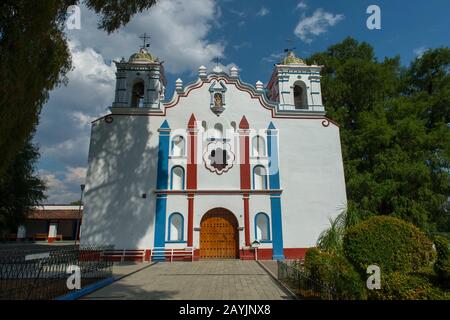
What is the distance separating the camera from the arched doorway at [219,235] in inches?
664

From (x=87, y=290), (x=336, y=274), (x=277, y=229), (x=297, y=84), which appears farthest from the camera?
(x=297, y=84)

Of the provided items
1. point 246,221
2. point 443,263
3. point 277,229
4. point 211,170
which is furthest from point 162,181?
point 443,263

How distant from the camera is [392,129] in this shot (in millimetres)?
18781

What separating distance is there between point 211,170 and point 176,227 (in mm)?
3722

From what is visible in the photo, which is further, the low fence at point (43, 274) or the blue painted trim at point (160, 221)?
the blue painted trim at point (160, 221)

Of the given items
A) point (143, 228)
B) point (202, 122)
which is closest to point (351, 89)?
point (202, 122)

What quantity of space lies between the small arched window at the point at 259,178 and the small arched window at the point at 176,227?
4.60m

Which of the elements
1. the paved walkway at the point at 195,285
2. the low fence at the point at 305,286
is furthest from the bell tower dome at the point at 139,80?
the low fence at the point at 305,286

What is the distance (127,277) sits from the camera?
11.2 metres

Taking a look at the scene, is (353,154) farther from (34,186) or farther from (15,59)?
(34,186)

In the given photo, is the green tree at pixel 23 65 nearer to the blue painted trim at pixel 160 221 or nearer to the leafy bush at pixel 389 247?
the leafy bush at pixel 389 247

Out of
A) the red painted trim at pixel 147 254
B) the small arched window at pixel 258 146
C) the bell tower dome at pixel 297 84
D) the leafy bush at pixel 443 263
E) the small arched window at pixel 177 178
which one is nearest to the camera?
the leafy bush at pixel 443 263

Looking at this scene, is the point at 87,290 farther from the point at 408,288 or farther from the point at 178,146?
the point at 178,146

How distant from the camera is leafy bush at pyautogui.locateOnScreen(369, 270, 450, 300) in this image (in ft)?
17.9
